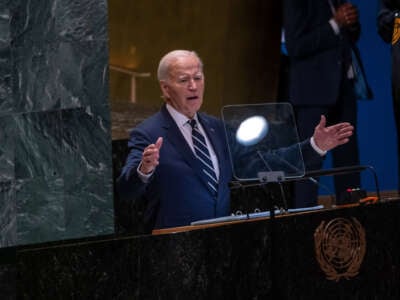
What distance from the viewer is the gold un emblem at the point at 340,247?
12.8 feet

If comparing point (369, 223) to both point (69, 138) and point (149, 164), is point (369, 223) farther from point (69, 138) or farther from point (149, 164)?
point (69, 138)

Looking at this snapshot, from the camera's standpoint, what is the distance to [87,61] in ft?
15.5

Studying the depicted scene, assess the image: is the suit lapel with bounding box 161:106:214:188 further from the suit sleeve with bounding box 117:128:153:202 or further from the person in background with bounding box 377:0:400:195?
the person in background with bounding box 377:0:400:195

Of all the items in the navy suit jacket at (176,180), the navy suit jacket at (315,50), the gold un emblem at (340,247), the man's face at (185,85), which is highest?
the navy suit jacket at (315,50)

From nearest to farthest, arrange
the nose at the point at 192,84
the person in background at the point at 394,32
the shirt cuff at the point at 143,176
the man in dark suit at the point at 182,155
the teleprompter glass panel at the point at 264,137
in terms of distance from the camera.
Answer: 1. the teleprompter glass panel at the point at 264,137
2. the shirt cuff at the point at 143,176
3. the man in dark suit at the point at 182,155
4. the nose at the point at 192,84
5. the person in background at the point at 394,32

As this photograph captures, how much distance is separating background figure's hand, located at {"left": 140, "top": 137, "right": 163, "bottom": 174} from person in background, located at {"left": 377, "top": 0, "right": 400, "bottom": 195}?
4.92 feet

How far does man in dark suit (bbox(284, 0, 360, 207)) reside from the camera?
5824 millimetres

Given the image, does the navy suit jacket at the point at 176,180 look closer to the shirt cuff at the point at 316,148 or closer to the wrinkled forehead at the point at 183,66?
the shirt cuff at the point at 316,148

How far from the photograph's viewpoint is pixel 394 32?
5.07 m

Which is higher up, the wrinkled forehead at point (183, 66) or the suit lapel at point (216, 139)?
the wrinkled forehead at point (183, 66)

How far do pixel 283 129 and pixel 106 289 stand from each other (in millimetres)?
1037

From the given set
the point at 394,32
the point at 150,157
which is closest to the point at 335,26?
the point at 394,32

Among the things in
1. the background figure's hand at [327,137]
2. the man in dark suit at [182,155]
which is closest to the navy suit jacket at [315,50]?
the man in dark suit at [182,155]

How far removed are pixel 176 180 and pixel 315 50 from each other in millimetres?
1678
